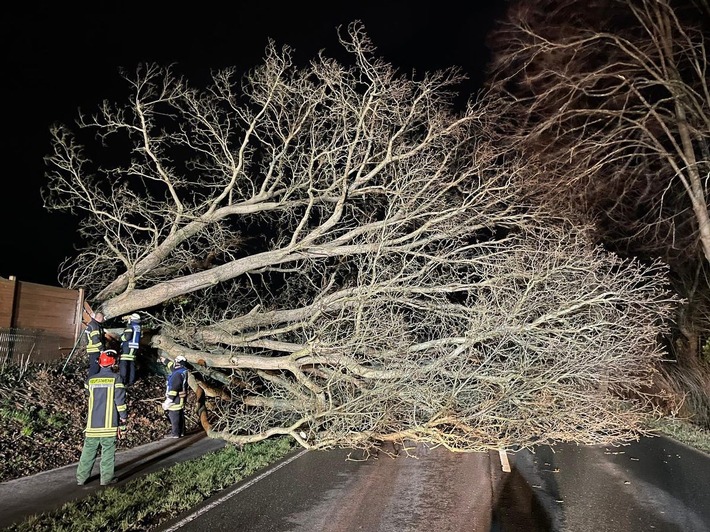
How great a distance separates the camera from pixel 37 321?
9742 millimetres

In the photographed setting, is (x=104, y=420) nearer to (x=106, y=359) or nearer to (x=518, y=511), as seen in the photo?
(x=106, y=359)

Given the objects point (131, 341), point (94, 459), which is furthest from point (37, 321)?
point (94, 459)

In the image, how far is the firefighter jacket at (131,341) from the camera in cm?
920

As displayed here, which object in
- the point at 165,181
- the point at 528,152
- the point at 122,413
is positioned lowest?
the point at 122,413

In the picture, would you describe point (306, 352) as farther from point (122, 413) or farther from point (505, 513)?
point (505, 513)

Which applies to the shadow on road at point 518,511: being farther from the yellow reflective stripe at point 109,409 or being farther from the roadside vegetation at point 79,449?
the yellow reflective stripe at point 109,409

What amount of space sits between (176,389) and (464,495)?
5.21 meters

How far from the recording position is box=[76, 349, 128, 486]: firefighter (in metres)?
6.40

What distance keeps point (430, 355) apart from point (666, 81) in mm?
7995

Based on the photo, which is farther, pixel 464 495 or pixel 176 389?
pixel 176 389

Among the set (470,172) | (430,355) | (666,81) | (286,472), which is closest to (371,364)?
(430,355)

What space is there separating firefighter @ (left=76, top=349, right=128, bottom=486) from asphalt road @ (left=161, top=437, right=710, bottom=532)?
1362 millimetres

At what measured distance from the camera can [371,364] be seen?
10328mm

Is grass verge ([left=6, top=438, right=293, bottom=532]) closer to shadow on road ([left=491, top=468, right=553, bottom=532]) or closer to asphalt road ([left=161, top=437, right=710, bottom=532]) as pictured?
asphalt road ([left=161, top=437, right=710, bottom=532])
